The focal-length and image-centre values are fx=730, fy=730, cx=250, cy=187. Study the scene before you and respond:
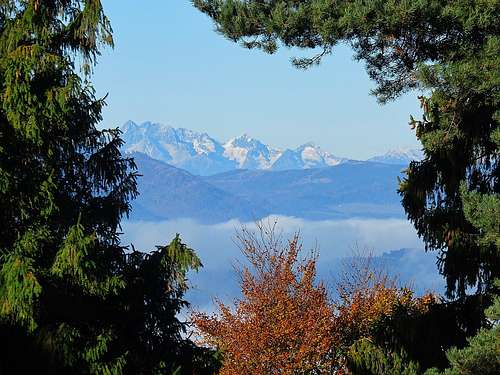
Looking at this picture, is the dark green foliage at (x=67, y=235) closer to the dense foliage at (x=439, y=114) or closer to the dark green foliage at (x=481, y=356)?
the dense foliage at (x=439, y=114)

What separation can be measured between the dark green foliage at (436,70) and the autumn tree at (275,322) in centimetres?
983

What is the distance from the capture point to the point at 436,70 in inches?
335

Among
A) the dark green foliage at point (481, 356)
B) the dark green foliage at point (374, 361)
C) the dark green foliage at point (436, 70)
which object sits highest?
the dark green foliage at point (436, 70)

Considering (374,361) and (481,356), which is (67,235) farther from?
(374,361)

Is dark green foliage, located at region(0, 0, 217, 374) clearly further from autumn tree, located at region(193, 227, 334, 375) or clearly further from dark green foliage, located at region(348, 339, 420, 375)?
autumn tree, located at region(193, 227, 334, 375)

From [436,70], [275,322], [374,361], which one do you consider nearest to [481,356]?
[436,70]

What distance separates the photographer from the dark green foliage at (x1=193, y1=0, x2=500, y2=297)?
8789 millimetres

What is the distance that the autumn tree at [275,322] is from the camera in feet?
68.6

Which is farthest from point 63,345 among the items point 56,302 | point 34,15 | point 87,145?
point 34,15

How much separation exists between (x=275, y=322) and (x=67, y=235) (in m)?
12.6

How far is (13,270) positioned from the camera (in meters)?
9.27

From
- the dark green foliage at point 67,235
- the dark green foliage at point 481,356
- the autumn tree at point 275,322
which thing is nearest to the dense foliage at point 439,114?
the dark green foliage at point 481,356

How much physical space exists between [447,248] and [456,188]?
96 cm

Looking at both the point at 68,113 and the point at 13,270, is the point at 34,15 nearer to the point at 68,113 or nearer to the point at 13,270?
the point at 68,113
